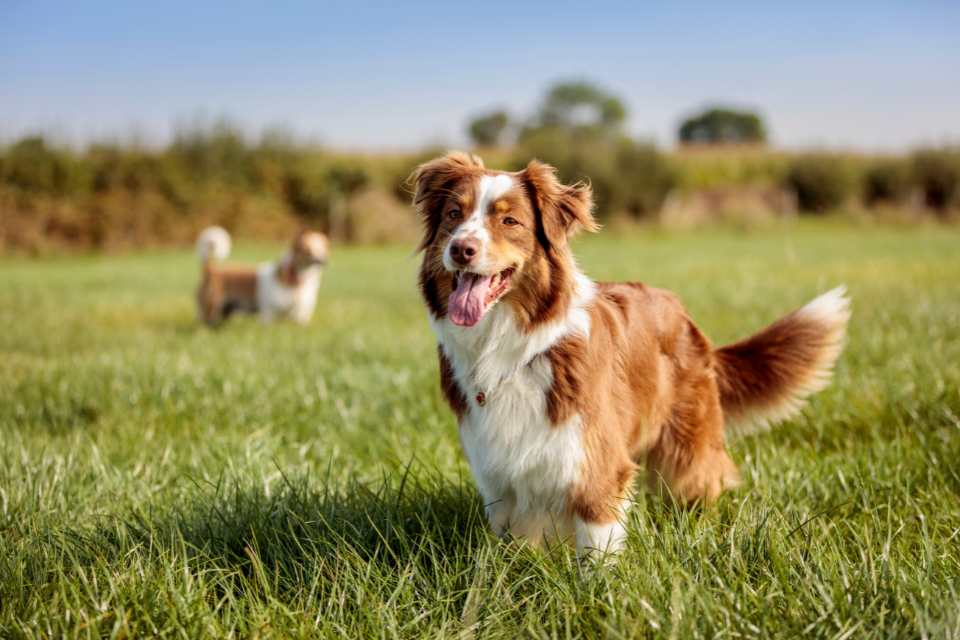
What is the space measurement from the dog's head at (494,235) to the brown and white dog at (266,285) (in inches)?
309

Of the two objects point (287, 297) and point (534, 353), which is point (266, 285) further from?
point (534, 353)

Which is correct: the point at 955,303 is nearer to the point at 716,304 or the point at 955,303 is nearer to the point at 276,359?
the point at 716,304

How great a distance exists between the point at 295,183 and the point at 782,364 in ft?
108

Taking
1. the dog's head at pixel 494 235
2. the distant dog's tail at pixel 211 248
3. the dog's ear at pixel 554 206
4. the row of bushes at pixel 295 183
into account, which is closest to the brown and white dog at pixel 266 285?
the distant dog's tail at pixel 211 248

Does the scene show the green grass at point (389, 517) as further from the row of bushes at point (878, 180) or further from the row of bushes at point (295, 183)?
the row of bushes at point (878, 180)

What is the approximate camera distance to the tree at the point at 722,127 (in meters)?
96.3

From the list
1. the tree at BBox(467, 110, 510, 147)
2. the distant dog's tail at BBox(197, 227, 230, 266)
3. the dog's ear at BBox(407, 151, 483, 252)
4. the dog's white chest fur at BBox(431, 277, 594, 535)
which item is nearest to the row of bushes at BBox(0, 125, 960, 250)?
the distant dog's tail at BBox(197, 227, 230, 266)

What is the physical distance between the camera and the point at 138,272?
64.8ft

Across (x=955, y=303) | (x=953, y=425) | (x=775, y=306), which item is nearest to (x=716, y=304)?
(x=775, y=306)

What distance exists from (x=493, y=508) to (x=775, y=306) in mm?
6798

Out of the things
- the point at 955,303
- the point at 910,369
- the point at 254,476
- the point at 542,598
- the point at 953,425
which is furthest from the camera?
the point at 955,303

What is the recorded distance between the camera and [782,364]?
3.64 metres

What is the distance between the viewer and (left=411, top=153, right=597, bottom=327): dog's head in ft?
8.80

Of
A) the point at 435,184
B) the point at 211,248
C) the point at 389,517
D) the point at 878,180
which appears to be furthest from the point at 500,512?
the point at 878,180
